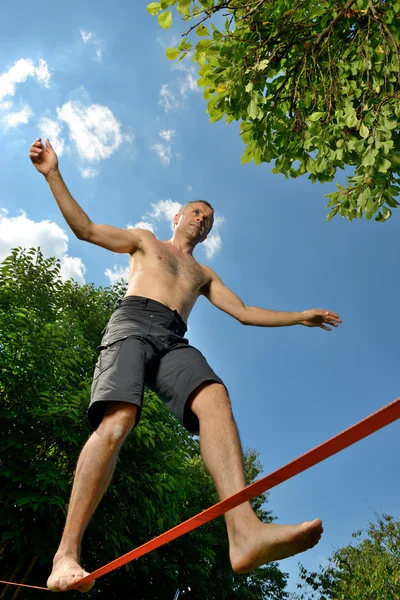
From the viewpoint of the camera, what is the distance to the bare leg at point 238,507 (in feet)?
5.83

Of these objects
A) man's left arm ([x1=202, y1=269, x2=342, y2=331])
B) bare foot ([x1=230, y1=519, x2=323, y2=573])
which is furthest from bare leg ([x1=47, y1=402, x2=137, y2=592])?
man's left arm ([x1=202, y1=269, x2=342, y2=331])

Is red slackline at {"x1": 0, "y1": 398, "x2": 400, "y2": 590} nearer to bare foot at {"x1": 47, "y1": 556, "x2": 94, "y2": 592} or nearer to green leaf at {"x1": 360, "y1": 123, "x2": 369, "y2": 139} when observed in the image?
bare foot at {"x1": 47, "y1": 556, "x2": 94, "y2": 592}

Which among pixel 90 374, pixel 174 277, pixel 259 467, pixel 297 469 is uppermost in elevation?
pixel 259 467

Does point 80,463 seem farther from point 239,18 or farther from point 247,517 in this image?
point 239,18

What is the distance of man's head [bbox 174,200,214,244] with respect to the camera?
11.4 ft

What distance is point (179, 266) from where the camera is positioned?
321cm

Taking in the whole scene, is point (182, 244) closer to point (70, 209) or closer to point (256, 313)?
point (256, 313)

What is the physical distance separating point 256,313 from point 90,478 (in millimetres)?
1569

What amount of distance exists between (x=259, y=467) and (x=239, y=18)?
32.3 metres


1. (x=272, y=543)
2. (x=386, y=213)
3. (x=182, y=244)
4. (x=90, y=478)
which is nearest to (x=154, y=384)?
(x=90, y=478)

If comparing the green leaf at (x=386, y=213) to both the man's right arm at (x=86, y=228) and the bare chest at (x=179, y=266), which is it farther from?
the man's right arm at (x=86, y=228)

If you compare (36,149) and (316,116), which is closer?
(36,149)

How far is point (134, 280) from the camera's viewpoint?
304cm

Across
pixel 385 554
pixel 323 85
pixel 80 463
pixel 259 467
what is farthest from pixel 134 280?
pixel 259 467
